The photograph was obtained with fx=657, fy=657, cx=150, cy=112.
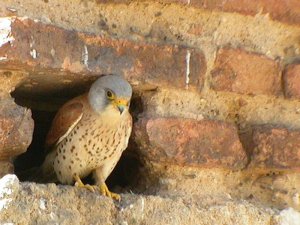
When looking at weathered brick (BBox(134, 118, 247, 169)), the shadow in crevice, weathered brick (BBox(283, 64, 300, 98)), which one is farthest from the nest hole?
weathered brick (BBox(283, 64, 300, 98))

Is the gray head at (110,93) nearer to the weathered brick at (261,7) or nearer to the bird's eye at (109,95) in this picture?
the bird's eye at (109,95)

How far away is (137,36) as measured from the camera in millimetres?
1604

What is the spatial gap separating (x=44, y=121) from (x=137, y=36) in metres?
0.77

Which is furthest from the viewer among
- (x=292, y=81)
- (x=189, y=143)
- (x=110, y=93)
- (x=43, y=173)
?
(x=43, y=173)

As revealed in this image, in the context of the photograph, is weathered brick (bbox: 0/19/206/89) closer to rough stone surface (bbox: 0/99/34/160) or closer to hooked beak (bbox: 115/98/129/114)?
rough stone surface (bbox: 0/99/34/160)

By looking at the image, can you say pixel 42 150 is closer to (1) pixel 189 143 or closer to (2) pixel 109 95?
(2) pixel 109 95

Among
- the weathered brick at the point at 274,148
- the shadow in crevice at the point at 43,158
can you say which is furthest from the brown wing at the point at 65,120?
the weathered brick at the point at 274,148

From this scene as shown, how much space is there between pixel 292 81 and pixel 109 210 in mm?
610

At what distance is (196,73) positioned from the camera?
1645 millimetres

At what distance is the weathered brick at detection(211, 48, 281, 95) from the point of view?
5.50ft

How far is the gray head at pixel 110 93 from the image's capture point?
1.60m

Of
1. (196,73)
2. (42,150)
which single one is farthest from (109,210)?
(42,150)

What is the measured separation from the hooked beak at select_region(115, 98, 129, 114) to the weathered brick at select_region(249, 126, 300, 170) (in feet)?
1.22

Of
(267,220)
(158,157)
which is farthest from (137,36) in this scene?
(267,220)
